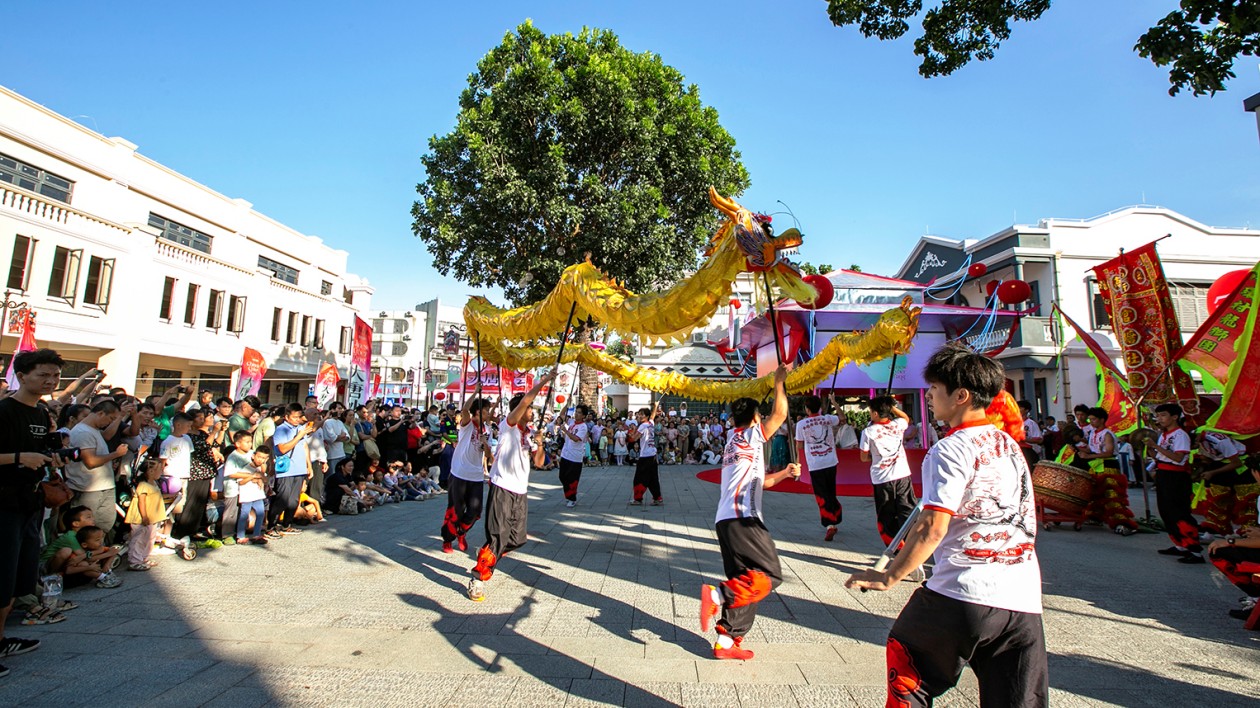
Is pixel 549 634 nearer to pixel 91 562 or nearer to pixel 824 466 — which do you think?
pixel 91 562

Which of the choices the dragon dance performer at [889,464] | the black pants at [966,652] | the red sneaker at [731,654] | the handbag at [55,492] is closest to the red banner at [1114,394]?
the dragon dance performer at [889,464]

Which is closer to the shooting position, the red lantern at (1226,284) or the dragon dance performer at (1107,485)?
the dragon dance performer at (1107,485)

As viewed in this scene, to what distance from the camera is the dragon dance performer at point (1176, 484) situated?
6336 mm

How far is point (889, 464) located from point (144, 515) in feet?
24.3

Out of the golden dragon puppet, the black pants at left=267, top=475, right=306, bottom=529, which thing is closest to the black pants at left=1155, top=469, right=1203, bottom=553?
the golden dragon puppet

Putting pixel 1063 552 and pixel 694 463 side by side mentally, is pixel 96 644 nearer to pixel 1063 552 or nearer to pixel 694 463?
pixel 1063 552

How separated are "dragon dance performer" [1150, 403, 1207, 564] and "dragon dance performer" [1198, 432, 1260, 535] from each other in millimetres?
211

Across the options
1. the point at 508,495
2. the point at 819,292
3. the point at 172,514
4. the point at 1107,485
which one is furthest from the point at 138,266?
the point at 1107,485

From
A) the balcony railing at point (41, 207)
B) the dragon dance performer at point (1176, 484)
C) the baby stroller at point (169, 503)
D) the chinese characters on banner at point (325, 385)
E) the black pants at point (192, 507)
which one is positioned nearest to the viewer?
the baby stroller at point (169, 503)

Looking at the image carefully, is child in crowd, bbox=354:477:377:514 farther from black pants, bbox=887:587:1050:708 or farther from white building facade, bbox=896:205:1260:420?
white building facade, bbox=896:205:1260:420

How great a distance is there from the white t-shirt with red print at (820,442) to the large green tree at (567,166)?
7749mm

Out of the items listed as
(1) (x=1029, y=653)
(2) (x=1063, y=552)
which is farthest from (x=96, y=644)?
(2) (x=1063, y=552)

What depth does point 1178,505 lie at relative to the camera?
646 centimetres

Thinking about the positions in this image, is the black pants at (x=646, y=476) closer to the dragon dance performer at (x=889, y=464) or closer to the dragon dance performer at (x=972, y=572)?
the dragon dance performer at (x=889, y=464)
